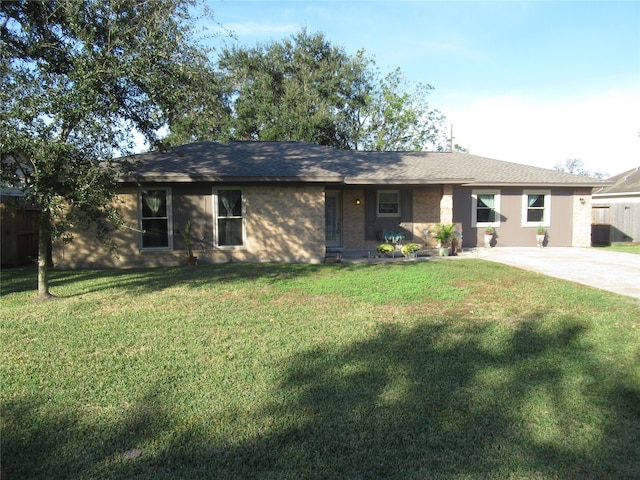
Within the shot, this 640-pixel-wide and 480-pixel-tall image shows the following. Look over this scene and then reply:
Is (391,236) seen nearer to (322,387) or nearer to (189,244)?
(189,244)

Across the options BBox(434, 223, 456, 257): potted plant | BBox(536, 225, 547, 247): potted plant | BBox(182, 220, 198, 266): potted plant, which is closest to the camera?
BBox(182, 220, 198, 266): potted plant

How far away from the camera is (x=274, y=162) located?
1408 cm

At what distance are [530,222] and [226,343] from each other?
14980 mm

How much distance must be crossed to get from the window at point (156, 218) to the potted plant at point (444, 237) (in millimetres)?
8207

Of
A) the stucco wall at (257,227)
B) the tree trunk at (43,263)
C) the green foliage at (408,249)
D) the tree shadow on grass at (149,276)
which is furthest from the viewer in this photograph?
the green foliage at (408,249)

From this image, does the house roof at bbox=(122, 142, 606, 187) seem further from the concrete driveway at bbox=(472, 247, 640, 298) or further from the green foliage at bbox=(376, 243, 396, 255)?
the concrete driveway at bbox=(472, 247, 640, 298)

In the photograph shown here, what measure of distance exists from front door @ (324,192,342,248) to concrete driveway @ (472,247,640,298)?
4.48m

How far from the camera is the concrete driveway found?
9.13 meters

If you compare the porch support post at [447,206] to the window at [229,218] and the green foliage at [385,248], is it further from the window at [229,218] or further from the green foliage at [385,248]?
the window at [229,218]

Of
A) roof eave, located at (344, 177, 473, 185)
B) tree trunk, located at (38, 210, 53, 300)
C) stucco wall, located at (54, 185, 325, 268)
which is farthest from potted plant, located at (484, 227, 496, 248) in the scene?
tree trunk, located at (38, 210, 53, 300)

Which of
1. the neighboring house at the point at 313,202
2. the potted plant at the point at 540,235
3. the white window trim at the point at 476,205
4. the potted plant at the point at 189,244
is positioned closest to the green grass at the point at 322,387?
the potted plant at the point at 189,244

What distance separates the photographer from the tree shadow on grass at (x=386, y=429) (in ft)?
9.74

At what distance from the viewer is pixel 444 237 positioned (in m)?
14.5

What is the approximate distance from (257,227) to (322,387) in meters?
9.24
